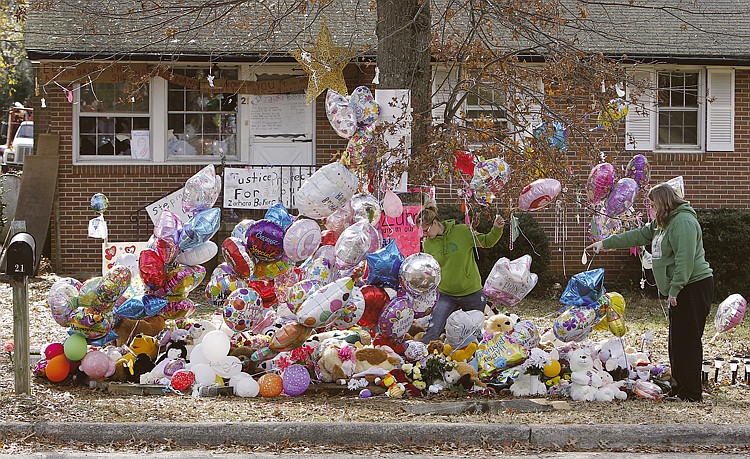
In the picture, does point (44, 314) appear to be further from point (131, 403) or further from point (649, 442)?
point (649, 442)

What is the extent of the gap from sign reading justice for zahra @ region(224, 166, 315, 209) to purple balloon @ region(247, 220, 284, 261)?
292 inches

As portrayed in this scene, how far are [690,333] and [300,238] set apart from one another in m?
3.26

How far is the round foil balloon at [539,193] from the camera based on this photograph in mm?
8703

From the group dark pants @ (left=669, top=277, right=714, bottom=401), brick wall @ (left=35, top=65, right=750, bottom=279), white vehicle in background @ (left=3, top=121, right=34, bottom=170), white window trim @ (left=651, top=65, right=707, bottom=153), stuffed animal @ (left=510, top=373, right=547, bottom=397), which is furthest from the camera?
white vehicle in background @ (left=3, top=121, right=34, bottom=170)

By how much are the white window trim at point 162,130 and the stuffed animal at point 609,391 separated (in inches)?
353

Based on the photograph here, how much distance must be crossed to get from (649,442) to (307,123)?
10.5 m

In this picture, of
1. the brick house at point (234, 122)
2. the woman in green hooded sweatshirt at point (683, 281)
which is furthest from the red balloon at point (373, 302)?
the brick house at point (234, 122)

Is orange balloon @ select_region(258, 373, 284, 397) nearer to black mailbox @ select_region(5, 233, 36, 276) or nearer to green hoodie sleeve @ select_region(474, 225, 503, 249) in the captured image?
black mailbox @ select_region(5, 233, 36, 276)

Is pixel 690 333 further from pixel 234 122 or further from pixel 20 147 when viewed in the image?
pixel 20 147

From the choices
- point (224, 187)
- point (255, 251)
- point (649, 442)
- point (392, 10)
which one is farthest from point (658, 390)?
point (224, 187)

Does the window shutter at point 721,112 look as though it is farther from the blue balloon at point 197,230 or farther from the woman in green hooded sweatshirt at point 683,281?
the blue balloon at point 197,230

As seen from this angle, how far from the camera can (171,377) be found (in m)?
8.48

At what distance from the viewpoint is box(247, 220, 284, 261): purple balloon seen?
8.58m

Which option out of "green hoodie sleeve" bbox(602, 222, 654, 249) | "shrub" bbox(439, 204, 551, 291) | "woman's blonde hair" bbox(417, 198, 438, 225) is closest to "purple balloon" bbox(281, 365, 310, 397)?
"woman's blonde hair" bbox(417, 198, 438, 225)
